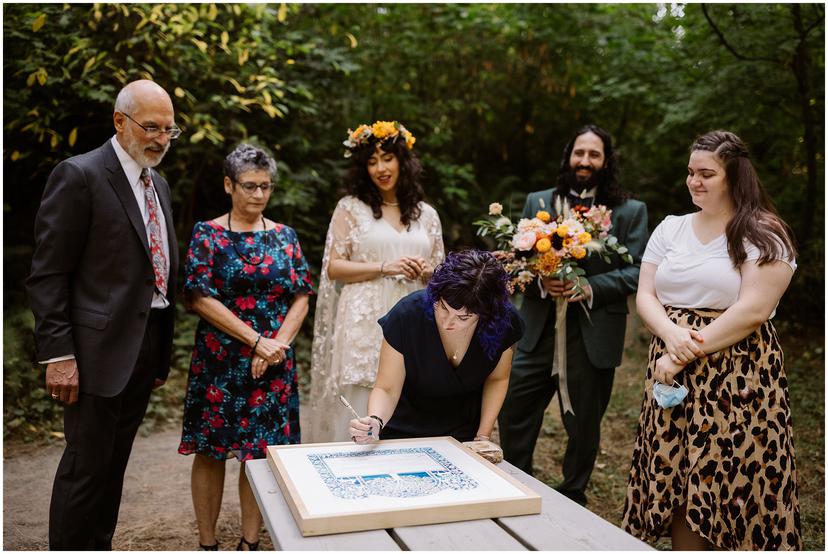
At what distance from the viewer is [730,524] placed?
265 cm

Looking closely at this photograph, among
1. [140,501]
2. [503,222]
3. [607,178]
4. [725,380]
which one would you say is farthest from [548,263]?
[140,501]

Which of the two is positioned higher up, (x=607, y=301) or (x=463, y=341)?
(x=607, y=301)

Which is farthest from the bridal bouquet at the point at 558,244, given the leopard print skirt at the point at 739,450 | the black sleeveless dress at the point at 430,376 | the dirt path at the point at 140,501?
the dirt path at the point at 140,501

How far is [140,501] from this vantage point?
4.28m

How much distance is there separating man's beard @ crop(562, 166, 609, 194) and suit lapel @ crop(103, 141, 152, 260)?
2272mm

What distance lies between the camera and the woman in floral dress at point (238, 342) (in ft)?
10.7

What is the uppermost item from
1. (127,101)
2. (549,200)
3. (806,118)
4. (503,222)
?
(806,118)

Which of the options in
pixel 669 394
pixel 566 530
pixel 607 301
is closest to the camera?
pixel 566 530

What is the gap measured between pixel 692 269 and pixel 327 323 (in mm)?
1998

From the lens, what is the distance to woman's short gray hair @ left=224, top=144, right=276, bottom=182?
3287 millimetres

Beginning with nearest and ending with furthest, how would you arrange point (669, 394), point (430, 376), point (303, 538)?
point (303, 538), point (430, 376), point (669, 394)

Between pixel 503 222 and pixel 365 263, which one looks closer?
pixel 503 222

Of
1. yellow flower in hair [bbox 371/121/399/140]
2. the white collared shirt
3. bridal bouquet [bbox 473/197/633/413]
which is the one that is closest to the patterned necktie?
the white collared shirt

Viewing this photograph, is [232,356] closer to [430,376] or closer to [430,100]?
[430,376]
